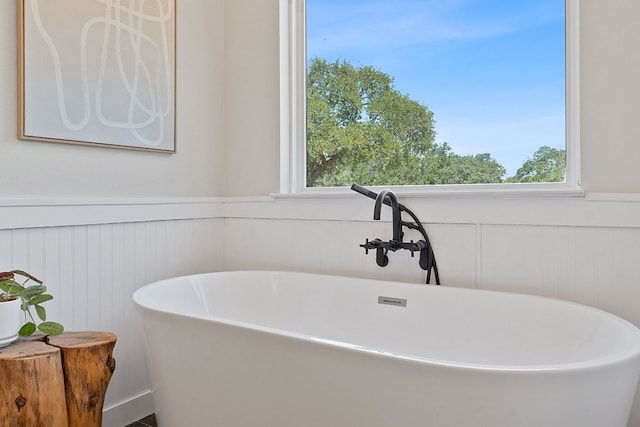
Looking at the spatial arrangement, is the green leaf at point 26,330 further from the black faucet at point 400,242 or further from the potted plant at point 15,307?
the black faucet at point 400,242

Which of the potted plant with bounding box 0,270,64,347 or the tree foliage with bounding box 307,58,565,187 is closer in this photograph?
the potted plant with bounding box 0,270,64,347

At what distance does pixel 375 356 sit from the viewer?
1.18 metres

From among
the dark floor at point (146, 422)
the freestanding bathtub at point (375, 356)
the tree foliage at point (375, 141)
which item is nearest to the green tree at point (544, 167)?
the tree foliage at point (375, 141)

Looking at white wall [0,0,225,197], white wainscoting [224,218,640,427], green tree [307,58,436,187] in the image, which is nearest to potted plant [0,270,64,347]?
white wall [0,0,225,197]

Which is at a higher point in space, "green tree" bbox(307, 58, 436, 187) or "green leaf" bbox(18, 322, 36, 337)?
"green tree" bbox(307, 58, 436, 187)

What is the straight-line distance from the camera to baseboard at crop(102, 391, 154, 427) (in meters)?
2.07

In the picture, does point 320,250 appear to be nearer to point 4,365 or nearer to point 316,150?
point 316,150

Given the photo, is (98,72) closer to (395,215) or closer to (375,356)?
(395,215)

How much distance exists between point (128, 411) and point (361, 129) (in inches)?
68.9

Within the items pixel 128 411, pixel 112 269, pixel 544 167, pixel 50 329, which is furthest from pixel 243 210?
pixel 544 167

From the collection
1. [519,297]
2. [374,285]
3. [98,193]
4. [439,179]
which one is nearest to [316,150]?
[439,179]

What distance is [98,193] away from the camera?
6.72ft

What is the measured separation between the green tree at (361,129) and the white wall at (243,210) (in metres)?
0.21

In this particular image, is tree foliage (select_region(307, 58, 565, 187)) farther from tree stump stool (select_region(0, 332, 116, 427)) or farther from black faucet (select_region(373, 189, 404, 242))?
tree stump stool (select_region(0, 332, 116, 427))
